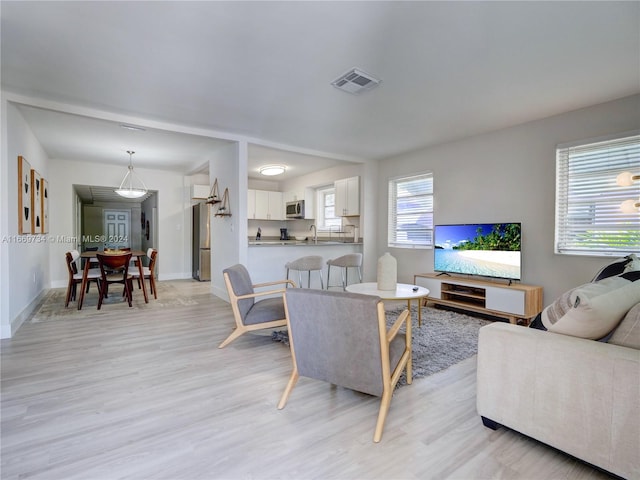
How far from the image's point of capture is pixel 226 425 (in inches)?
75.2

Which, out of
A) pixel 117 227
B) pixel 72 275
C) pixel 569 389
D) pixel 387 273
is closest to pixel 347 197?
pixel 387 273

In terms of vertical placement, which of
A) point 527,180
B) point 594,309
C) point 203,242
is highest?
point 527,180

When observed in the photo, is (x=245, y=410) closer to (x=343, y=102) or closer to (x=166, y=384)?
(x=166, y=384)

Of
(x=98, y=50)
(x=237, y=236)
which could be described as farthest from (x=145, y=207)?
(x=98, y=50)

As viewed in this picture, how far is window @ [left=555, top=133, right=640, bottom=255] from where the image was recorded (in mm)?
3443

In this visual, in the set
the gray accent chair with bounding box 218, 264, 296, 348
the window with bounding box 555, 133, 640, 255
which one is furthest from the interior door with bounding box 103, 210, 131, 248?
the window with bounding box 555, 133, 640, 255

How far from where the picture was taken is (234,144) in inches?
197

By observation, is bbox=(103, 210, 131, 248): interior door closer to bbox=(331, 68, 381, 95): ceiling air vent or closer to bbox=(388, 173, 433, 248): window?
bbox=(388, 173, 433, 248): window

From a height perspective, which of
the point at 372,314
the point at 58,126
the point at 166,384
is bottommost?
the point at 166,384

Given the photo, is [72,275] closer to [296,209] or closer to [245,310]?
[245,310]

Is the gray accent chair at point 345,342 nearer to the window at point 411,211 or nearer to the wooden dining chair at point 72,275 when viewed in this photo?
the window at point 411,211

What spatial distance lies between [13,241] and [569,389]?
5.09 meters

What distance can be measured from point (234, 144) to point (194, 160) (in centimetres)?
194

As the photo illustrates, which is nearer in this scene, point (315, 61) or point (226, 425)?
point (226, 425)
